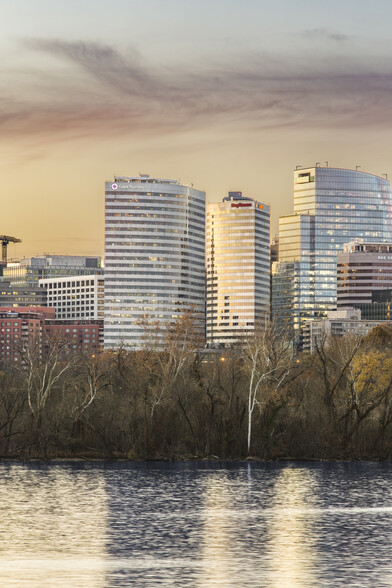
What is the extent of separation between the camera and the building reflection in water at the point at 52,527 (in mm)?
44688

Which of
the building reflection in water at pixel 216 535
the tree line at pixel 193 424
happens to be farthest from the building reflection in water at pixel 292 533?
the tree line at pixel 193 424

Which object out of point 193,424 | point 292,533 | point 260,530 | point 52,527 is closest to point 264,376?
point 193,424

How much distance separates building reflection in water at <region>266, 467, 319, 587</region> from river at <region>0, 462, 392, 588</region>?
0.07 m

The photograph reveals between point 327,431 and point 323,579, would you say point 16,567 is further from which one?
point 327,431

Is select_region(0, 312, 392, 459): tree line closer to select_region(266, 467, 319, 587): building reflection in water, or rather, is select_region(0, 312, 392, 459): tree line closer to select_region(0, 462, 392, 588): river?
select_region(0, 462, 392, 588): river

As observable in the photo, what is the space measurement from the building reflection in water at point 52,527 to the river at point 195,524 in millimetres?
85

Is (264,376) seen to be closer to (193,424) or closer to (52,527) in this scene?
(193,424)

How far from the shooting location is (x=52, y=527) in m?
58.6

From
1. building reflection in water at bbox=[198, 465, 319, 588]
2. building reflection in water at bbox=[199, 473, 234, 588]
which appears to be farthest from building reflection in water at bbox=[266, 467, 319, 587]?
building reflection in water at bbox=[199, 473, 234, 588]

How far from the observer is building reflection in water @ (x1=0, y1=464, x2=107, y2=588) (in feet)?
147

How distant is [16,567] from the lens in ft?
151

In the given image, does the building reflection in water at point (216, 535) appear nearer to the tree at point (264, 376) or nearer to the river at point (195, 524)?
the river at point (195, 524)

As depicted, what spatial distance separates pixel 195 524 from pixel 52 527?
829 cm

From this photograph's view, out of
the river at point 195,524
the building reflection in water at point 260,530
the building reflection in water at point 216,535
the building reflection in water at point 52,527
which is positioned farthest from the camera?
the river at point 195,524
